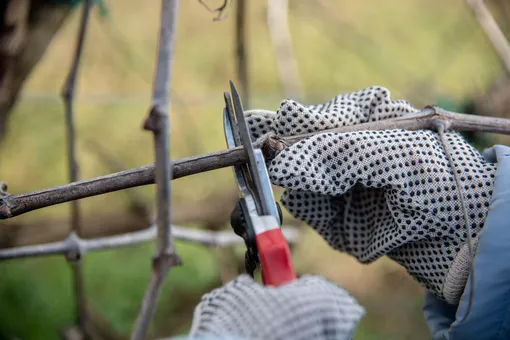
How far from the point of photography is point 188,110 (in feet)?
6.23

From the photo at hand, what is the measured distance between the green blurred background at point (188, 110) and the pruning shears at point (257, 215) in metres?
0.56

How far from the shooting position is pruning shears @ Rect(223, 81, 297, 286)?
37cm

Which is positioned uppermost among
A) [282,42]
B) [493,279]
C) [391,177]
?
[282,42]

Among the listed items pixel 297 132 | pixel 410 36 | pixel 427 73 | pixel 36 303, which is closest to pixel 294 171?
pixel 297 132

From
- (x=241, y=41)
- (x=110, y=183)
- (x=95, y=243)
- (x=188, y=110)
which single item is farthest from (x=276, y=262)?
(x=188, y=110)

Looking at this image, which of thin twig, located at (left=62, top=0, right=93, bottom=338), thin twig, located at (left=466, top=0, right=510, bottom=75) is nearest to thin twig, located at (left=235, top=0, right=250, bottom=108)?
thin twig, located at (left=62, top=0, right=93, bottom=338)

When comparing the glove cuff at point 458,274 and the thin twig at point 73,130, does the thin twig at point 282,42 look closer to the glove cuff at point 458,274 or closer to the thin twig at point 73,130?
the thin twig at point 73,130

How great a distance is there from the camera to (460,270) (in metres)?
0.45

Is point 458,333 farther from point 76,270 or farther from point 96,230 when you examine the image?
point 96,230

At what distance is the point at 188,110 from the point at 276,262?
5.17 feet

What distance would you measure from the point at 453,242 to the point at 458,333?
0.08 metres

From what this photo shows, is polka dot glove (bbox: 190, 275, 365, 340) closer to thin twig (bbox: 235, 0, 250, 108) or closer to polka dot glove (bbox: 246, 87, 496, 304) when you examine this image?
polka dot glove (bbox: 246, 87, 496, 304)

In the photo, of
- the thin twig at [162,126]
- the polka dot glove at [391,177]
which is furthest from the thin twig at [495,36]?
the thin twig at [162,126]

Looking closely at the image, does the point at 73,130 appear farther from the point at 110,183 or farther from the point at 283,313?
the point at 283,313
